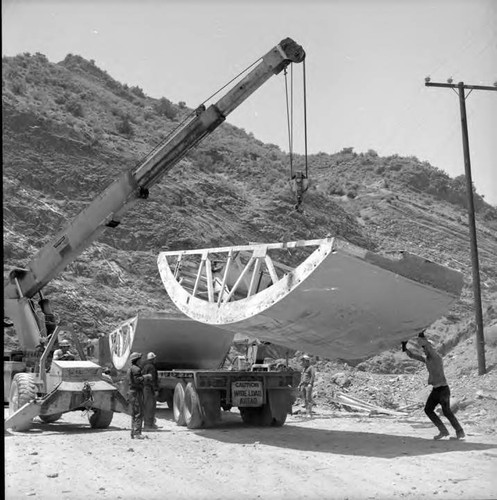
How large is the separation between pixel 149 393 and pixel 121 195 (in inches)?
176

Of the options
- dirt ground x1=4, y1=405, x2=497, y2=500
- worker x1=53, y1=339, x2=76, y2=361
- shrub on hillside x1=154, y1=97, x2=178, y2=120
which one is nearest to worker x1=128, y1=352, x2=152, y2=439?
dirt ground x1=4, y1=405, x2=497, y2=500

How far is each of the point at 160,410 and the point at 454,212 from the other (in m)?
48.7

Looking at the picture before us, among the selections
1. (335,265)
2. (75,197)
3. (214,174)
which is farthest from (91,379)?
(214,174)

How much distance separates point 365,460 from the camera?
402 inches

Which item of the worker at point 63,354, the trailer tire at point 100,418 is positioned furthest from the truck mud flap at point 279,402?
the worker at point 63,354

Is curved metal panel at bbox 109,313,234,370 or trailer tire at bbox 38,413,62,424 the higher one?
curved metal panel at bbox 109,313,234,370

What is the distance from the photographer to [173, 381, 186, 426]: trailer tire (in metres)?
14.8

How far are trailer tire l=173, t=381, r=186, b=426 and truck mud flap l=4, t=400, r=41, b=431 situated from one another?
2885mm

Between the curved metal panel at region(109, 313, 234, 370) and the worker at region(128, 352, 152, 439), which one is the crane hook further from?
the curved metal panel at region(109, 313, 234, 370)

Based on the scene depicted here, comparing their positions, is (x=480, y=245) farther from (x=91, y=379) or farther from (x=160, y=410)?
(x=91, y=379)

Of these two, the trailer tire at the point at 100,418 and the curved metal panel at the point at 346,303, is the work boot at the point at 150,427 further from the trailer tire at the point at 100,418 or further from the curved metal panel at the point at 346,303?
the curved metal panel at the point at 346,303

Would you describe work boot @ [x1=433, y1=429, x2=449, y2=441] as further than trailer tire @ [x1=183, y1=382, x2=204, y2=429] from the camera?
No

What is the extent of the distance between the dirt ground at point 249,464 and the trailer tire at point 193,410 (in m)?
0.21

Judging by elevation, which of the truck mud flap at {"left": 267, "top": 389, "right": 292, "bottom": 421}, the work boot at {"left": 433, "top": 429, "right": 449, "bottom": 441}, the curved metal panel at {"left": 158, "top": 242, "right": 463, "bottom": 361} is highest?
the curved metal panel at {"left": 158, "top": 242, "right": 463, "bottom": 361}
